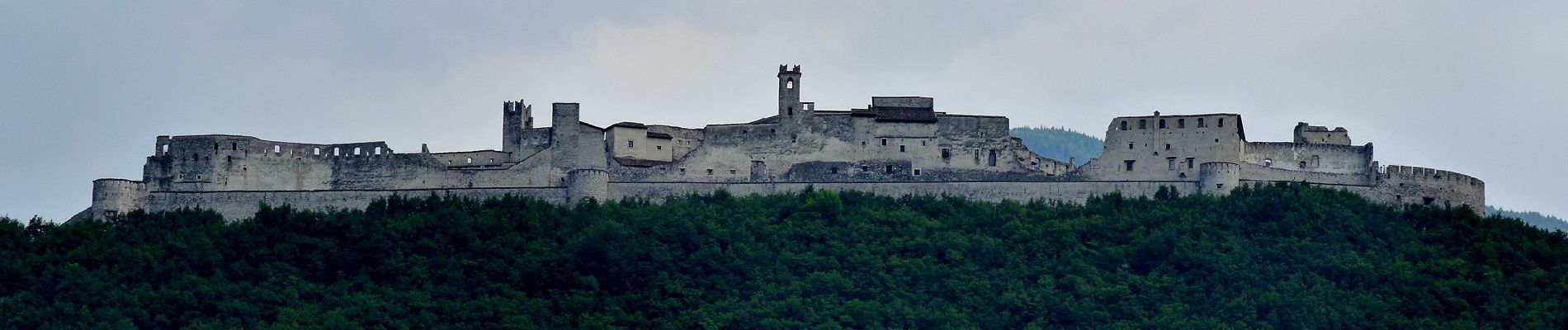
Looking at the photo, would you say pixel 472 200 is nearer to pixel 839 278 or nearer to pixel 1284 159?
pixel 839 278

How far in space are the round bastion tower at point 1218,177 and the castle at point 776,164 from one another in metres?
0.59

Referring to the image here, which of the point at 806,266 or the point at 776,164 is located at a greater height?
the point at 776,164

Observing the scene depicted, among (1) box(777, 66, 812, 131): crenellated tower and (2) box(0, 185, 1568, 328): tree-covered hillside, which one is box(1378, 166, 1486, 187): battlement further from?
(1) box(777, 66, 812, 131): crenellated tower

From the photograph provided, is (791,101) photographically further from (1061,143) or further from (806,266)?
(1061,143)

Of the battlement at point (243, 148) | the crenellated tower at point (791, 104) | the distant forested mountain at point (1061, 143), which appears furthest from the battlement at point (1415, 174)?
the distant forested mountain at point (1061, 143)

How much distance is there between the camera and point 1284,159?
2313 inches

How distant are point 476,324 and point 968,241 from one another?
37.1 feet

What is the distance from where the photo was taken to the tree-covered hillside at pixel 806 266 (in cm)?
5316

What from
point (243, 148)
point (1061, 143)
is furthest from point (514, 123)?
point (1061, 143)

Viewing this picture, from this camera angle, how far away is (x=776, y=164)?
5928 centimetres

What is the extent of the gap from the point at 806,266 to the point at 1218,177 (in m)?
9.83

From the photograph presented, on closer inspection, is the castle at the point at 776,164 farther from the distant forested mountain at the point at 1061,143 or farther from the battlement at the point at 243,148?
the distant forested mountain at the point at 1061,143

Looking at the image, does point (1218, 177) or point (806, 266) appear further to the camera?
point (1218, 177)

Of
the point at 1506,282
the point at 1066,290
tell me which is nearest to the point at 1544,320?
the point at 1506,282
